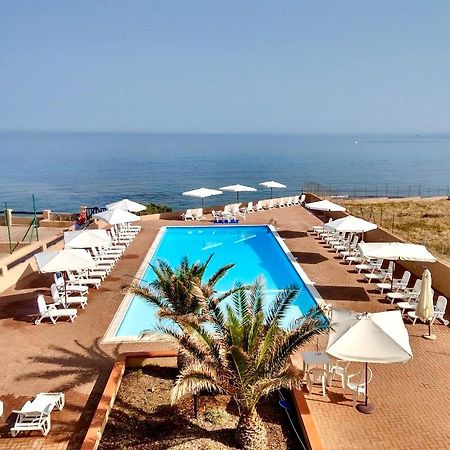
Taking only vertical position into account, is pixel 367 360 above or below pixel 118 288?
above

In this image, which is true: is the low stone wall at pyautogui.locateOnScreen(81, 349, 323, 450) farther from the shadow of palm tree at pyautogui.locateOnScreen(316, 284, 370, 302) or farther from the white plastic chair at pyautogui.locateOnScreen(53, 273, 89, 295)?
the shadow of palm tree at pyautogui.locateOnScreen(316, 284, 370, 302)

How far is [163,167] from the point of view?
108 m

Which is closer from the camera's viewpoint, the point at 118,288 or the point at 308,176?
the point at 118,288

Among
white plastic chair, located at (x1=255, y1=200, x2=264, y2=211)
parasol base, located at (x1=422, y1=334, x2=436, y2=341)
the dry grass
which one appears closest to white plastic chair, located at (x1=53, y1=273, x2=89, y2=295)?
parasol base, located at (x1=422, y1=334, x2=436, y2=341)

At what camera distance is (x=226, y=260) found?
19906mm

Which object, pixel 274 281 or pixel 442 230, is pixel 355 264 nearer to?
pixel 274 281

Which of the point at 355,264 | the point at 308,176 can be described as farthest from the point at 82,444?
the point at 308,176

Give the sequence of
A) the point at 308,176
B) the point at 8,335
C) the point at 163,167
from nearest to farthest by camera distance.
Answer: the point at 8,335 < the point at 308,176 < the point at 163,167

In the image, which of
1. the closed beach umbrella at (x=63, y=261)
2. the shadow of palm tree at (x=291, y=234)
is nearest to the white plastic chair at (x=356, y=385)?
the closed beach umbrella at (x=63, y=261)

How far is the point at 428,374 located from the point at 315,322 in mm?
3794

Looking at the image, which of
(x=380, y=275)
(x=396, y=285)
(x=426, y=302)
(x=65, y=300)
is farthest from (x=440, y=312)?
(x=65, y=300)

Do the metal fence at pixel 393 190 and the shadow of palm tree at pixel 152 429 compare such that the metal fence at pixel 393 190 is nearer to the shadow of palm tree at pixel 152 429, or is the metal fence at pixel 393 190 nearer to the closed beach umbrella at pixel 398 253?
the closed beach umbrella at pixel 398 253

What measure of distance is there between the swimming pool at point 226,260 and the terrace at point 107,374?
1.64 feet

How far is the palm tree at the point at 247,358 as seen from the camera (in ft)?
22.6
